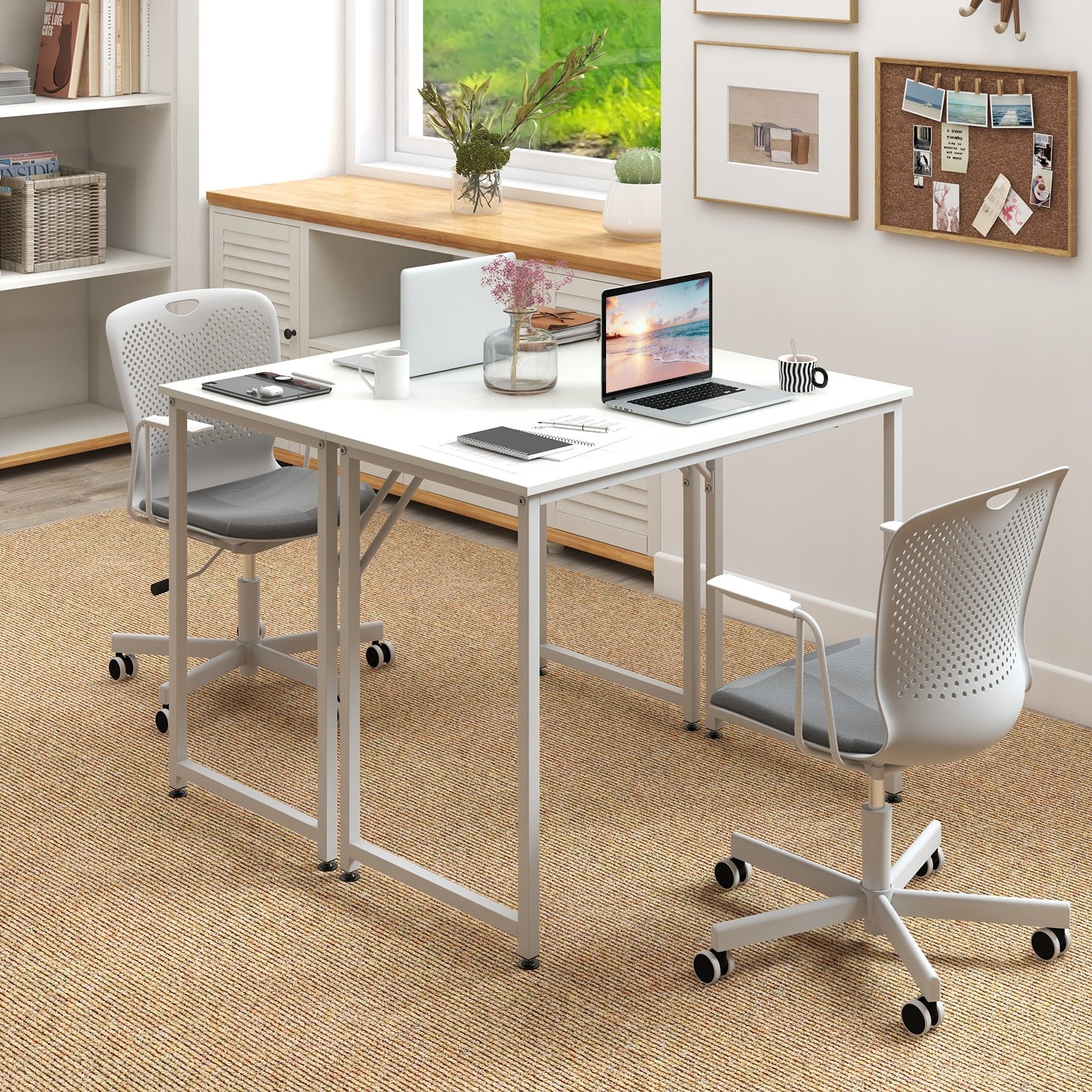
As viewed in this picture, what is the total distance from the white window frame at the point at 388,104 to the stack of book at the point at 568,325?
1.77 m

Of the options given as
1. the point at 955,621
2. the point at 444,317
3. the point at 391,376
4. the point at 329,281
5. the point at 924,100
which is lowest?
the point at 955,621

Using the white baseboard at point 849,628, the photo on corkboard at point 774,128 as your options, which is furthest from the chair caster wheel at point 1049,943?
the photo on corkboard at point 774,128

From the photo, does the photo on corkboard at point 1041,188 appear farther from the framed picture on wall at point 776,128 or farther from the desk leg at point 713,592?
the desk leg at point 713,592

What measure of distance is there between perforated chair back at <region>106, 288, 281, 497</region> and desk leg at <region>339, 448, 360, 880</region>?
87cm

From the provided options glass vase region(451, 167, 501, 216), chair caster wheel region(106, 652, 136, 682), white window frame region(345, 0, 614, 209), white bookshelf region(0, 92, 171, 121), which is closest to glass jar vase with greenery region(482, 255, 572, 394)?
chair caster wheel region(106, 652, 136, 682)

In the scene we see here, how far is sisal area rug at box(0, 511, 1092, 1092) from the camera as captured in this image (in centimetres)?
256

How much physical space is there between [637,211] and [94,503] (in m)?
1.90

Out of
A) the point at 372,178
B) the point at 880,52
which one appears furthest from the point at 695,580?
the point at 372,178

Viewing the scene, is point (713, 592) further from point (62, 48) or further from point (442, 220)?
point (62, 48)

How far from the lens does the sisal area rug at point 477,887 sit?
2561 mm

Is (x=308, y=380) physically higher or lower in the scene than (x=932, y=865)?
higher

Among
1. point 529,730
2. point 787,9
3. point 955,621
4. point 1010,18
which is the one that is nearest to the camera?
point 955,621

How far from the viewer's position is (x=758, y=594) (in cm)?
258

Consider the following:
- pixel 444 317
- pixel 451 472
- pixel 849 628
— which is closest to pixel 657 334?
pixel 444 317
